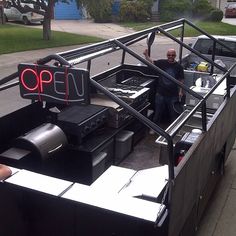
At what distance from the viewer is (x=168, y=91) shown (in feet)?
23.2

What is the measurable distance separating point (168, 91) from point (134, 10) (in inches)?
1146

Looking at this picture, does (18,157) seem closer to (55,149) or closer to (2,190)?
(55,149)

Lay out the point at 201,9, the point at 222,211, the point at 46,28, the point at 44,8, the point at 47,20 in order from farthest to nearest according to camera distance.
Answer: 1. the point at 201,9
2. the point at 46,28
3. the point at 47,20
4. the point at 44,8
5. the point at 222,211

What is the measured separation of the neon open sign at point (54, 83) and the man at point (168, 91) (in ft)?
13.3

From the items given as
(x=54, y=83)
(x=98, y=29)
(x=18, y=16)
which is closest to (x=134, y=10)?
(x=98, y=29)

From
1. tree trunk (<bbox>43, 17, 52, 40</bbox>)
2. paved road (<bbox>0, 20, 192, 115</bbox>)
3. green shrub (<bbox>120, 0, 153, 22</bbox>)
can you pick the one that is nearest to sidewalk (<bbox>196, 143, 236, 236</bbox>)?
paved road (<bbox>0, 20, 192, 115</bbox>)

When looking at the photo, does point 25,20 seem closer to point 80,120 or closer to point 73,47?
point 73,47

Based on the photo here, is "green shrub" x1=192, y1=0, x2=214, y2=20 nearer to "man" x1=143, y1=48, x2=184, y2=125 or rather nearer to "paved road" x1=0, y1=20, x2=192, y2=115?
"paved road" x1=0, y1=20, x2=192, y2=115

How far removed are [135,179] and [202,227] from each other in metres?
2.06

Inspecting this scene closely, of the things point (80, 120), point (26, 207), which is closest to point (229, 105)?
point (80, 120)

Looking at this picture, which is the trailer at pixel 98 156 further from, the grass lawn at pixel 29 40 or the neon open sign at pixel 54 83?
the grass lawn at pixel 29 40

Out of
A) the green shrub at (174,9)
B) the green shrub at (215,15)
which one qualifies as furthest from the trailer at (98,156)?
the green shrub at (215,15)

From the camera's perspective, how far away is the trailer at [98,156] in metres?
2.98

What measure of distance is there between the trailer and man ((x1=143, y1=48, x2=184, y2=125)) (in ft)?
1.50
